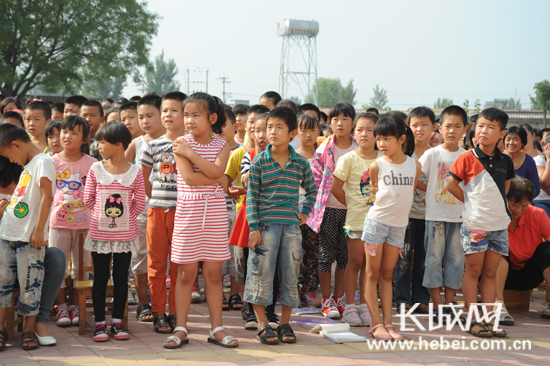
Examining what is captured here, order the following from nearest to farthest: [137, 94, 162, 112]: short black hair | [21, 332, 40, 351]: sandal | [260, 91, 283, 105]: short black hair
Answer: [21, 332, 40, 351]: sandal
[137, 94, 162, 112]: short black hair
[260, 91, 283, 105]: short black hair

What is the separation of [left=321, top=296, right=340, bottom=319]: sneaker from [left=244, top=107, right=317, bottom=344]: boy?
0.94m

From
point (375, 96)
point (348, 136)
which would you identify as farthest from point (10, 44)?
point (375, 96)

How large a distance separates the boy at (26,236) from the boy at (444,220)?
11.8ft

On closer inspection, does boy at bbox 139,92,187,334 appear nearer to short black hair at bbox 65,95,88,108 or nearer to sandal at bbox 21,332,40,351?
sandal at bbox 21,332,40,351

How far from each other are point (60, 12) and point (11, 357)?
26411mm

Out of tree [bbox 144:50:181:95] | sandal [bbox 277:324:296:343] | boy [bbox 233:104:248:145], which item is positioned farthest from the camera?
tree [bbox 144:50:181:95]

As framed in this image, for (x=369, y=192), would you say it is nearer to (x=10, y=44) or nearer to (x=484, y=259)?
(x=484, y=259)

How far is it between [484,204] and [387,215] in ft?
3.25

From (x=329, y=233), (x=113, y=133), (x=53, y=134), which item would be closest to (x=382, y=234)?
(x=329, y=233)

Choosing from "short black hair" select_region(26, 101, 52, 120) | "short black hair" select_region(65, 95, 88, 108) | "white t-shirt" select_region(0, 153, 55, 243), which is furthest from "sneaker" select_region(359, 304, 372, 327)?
"short black hair" select_region(65, 95, 88, 108)

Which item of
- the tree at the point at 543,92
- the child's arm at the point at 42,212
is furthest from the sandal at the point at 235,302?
the tree at the point at 543,92

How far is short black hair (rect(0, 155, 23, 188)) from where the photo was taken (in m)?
4.43

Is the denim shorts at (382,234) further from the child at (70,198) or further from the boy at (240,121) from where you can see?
the boy at (240,121)

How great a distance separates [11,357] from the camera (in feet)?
12.7
